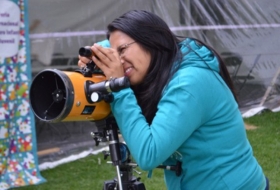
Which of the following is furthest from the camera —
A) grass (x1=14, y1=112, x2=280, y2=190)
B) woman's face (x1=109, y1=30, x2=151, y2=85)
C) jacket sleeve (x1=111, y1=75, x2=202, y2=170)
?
grass (x1=14, y1=112, x2=280, y2=190)

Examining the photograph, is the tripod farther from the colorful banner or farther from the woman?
the colorful banner

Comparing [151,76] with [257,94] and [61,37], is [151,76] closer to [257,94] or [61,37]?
[61,37]

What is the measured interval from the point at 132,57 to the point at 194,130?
369 mm

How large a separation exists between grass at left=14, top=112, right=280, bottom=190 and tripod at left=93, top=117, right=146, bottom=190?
2.87 meters

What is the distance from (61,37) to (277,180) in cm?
282

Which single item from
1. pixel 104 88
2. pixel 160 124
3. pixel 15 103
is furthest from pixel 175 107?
pixel 15 103

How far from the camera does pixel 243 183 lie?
2.35 m

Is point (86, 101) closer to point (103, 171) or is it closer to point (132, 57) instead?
point (132, 57)

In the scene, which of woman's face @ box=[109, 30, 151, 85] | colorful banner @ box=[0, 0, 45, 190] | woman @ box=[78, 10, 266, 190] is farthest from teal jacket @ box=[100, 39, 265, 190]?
colorful banner @ box=[0, 0, 45, 190]

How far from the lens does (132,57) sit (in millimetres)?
2299

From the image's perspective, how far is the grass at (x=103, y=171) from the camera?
563 cm

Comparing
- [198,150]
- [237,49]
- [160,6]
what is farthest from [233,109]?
[237,49]

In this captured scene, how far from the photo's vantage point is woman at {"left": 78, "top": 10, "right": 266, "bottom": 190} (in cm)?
218

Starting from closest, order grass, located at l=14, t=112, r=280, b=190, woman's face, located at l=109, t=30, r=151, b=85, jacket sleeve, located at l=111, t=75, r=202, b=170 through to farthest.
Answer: jacket sleeve, located at l=111, t=75, r=202, b=170
woman's face, located at l=109, t=30, r=151, b=85
grass, located at l=14, t=112, r=280, b=190
